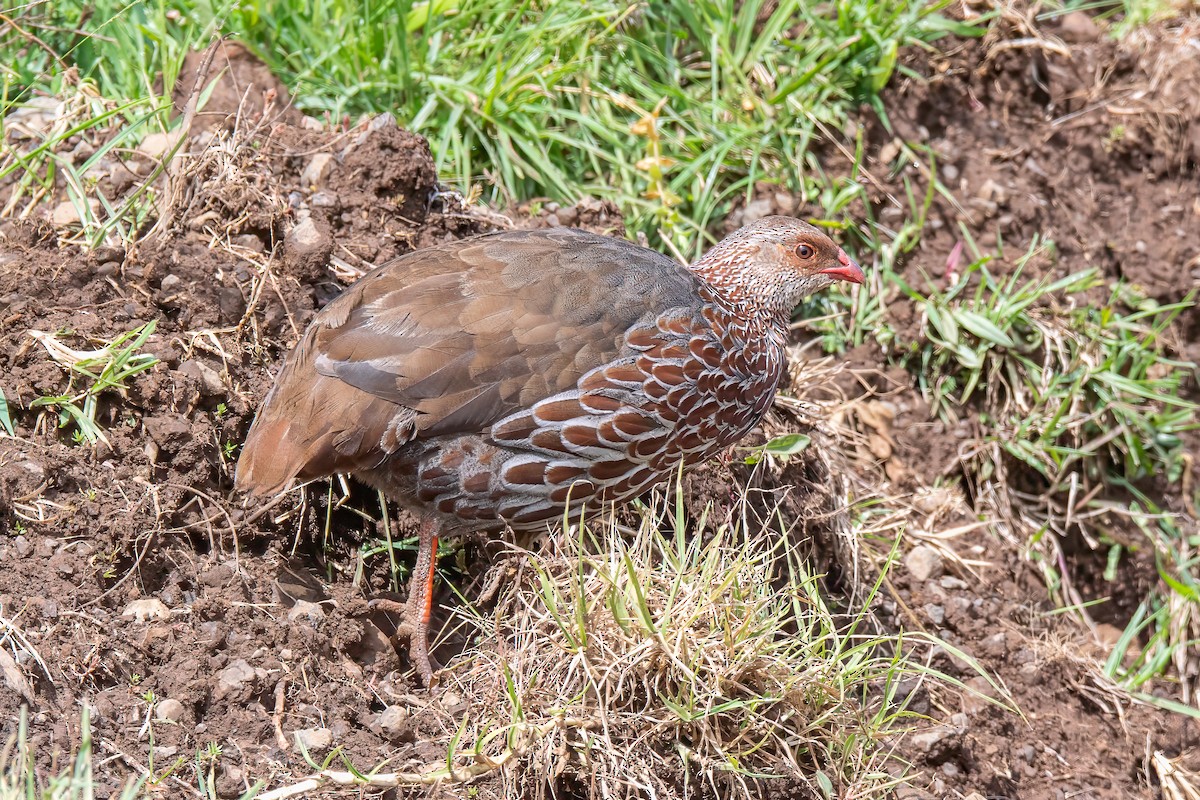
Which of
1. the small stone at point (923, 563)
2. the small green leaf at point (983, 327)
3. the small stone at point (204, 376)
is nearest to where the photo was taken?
the small stone at point (204, 376)

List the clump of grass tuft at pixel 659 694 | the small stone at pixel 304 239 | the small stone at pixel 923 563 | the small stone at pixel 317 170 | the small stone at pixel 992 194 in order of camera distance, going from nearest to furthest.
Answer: the clump of grass tuft at pixel 659 694 → the small stone at pixel 304 239 → the small stone at pixel 317 170 → the small stone at pixel 923 563 → the small stone at pixel 992 194

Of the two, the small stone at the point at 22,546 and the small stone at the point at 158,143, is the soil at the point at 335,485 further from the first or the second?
the small stone at the point at 158,143

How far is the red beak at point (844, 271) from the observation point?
4.82 meters

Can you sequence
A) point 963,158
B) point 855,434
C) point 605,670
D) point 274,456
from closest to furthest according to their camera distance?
point 605,670 < point 274,456 < point 855,434 < point 963,158

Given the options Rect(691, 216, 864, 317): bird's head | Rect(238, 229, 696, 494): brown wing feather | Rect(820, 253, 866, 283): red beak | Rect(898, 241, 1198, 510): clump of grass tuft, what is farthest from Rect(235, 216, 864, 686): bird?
Rect(898, 241, 1198, 510): clump of grass tuft

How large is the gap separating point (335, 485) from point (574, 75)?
2.31 meters

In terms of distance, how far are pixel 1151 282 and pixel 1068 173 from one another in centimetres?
67

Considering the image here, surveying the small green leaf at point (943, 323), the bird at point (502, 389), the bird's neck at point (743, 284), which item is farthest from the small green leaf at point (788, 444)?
the small green leaf at point (943, 323)

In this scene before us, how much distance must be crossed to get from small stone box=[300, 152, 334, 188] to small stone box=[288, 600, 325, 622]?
1726 mm

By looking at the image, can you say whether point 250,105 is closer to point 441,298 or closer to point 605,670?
point 441,298

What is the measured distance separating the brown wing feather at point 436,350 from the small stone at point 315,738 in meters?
0.72

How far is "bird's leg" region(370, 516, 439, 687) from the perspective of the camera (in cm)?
400

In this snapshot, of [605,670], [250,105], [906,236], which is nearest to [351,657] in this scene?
[605,670]

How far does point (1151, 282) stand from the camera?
20.2 ft
